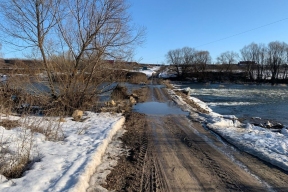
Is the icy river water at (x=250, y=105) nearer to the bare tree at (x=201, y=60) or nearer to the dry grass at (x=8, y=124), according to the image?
the dry grass at (x=8, y=124)

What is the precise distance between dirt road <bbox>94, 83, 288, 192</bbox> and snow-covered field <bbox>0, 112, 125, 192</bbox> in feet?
2.16

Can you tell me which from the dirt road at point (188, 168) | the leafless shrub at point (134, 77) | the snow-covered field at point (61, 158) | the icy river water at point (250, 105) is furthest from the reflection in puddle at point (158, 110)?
the snow-covered field at point (61, 158)

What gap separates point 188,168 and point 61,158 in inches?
121

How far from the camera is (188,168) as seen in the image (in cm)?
611

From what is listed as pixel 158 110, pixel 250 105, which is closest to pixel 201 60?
pixel 250 105

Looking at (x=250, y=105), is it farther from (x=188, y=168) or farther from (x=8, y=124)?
(x=8, y=124)

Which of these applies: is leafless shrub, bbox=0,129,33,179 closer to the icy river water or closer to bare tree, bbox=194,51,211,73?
the icy river water

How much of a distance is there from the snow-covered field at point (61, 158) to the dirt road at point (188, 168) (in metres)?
0.66

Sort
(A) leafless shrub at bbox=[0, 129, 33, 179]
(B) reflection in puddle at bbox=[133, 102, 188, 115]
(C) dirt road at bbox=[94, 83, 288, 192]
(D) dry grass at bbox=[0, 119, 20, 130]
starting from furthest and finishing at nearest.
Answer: (B) reflection in puddle at bbox=[133, 102, 188, 115] < (D) dry grass at bbox=[0, 119, 20, 130] < (C) dirt road at bbox=[94, 83, 288, 192] < (A) leafless shrub at bbox=[0, 129, 33, 179]

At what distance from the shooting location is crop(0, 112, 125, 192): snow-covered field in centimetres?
447

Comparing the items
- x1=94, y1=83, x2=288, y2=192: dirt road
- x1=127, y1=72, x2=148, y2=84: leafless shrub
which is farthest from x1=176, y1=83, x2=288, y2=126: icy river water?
x1=94, y1=83, x2=288, y2=192: dirt road

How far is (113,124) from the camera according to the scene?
1058 cm

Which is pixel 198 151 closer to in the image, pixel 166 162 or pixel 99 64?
pixel 166 162

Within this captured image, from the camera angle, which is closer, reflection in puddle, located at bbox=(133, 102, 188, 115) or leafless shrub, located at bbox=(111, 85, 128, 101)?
reflection in puddle, located at bbox=(133, 102, 188, 115)
